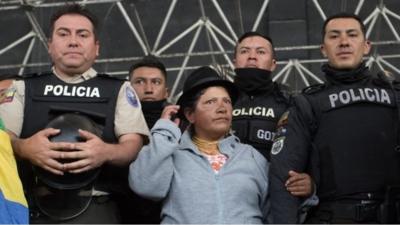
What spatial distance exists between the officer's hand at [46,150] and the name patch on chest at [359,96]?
0.97 m

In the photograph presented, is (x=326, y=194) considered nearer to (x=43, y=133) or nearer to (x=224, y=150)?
(x=224, y=150)

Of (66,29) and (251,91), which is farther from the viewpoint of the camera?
(251,91)

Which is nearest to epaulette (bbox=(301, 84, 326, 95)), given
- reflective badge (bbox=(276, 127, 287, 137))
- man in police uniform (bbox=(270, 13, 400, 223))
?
man in police uniform (bbox=(270, 13, 400, 223))

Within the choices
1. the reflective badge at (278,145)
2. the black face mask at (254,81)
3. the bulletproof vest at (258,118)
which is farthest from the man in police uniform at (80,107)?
the black face mask at (254,81)

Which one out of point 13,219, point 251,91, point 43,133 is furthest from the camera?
point 251,91

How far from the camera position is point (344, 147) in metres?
2.52

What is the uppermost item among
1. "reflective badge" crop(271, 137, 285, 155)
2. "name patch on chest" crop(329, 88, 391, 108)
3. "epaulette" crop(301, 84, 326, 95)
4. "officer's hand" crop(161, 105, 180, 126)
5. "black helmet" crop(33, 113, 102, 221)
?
"epaulette" crop(301, 84, 326, 95)

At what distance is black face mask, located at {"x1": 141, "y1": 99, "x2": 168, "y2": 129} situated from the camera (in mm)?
3193

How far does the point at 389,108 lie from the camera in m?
2.56

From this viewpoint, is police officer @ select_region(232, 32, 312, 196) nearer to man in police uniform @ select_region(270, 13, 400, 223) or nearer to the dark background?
man in police uniform @ select_region(270, 13, 400, 223)

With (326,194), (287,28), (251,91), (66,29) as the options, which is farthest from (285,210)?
(287,28)

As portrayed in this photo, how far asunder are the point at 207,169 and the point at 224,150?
Result: 0.14 metres

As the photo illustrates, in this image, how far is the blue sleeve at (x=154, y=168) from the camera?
7.72 feet

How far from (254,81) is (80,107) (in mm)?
917
